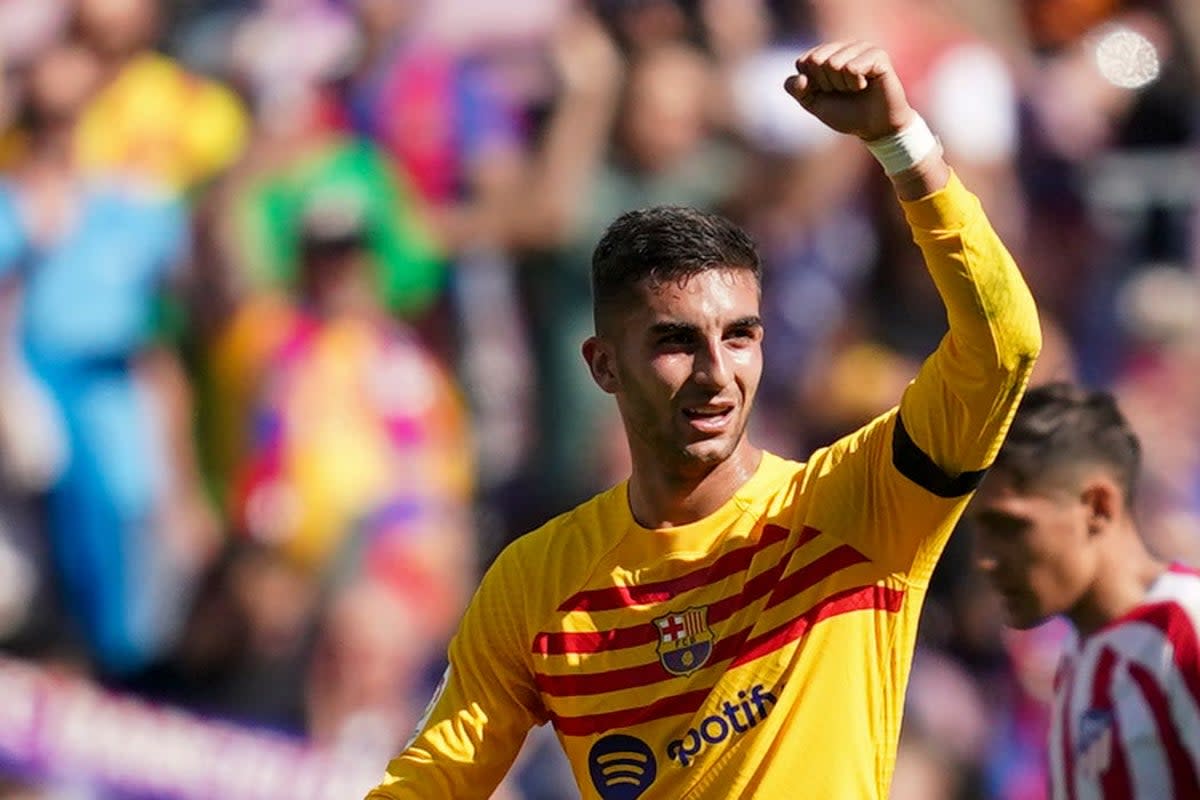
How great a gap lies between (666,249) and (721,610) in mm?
681

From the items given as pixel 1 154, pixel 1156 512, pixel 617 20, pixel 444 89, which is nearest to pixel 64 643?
pixel 1 154

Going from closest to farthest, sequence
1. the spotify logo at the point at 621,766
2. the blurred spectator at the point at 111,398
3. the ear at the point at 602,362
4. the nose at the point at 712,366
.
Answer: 1. the nose at the point at 712,366
2. the spotify logo at the point at 621,766
3. the ear at the point at 602,362
4. the blurred spectator at the point at 111,398

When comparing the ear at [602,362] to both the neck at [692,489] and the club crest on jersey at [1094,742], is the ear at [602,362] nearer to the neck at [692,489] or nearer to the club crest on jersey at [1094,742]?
the neck at [692,489]

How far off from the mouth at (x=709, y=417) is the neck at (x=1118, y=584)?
1.57 meters

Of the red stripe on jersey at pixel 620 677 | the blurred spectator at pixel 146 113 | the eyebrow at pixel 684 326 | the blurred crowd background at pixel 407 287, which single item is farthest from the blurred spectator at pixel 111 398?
the eyebrow at pixel 684 326

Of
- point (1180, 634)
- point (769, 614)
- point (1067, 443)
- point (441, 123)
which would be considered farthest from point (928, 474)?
point (441, 123)

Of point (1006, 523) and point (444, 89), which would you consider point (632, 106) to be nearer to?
point (444, 89)

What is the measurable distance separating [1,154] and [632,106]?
2731 millimetres

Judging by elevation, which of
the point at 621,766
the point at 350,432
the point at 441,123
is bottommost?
the point at 621,766

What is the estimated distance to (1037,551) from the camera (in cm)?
521

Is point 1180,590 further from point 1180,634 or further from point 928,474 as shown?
point 928,474

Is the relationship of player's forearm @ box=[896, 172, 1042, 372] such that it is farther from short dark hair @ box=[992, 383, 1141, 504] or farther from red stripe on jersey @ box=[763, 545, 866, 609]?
short dark hair @ box=[992, 383, 1141, 504]

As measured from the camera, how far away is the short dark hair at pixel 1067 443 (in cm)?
529

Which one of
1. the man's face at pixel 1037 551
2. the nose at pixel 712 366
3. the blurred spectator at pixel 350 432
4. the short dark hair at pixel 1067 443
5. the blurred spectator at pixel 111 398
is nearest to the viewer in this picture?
the nose at pixel 712 366
